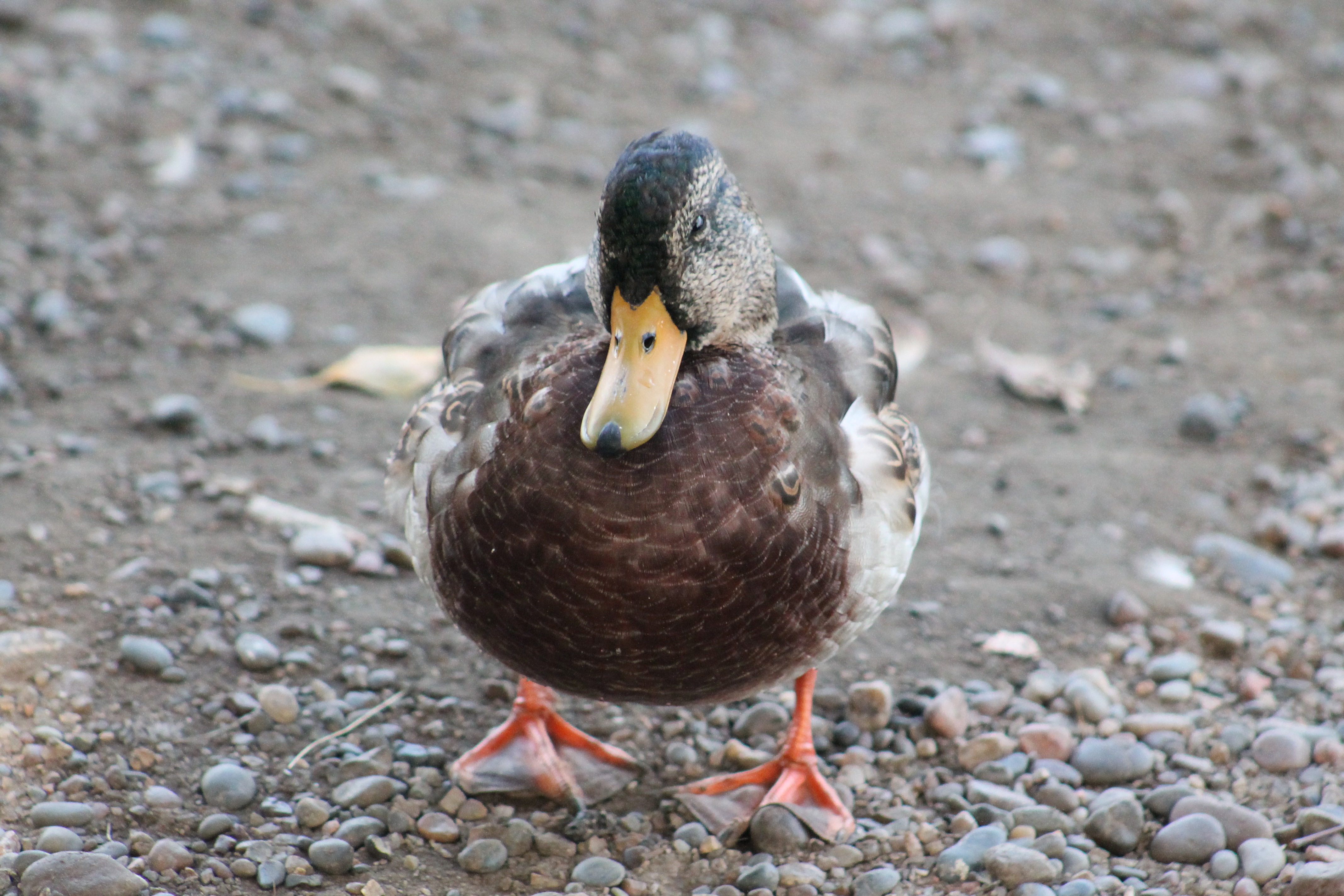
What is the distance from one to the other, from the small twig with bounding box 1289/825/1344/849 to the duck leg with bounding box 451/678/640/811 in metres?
1.56

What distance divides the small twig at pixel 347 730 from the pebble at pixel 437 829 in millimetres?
354

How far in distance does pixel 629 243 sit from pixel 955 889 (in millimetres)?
1612

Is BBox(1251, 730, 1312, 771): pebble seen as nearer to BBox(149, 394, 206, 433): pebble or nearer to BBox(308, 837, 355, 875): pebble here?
BBox(308, 837, 355, 875): pebble

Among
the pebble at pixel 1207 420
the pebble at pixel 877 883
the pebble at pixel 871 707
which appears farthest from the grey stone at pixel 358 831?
the pebble at pixel 1207 420

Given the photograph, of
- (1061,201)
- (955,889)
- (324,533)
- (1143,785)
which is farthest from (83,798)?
(1061,201)

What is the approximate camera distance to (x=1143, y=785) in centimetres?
331

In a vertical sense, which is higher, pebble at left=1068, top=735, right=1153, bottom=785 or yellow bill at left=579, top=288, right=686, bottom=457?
yellow bill at left=579, top=288, right=686, bottom=457

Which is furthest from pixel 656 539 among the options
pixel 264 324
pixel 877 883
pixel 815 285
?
pixel 815 285

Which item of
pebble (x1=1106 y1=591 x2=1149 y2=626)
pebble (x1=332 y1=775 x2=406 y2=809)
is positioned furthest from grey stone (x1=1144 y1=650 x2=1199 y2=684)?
pebble (x1=332 y1=775 x2=406 y2=809)

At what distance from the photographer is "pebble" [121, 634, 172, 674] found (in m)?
3.36

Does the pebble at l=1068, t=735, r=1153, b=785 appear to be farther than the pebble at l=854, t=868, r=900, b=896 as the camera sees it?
Yes

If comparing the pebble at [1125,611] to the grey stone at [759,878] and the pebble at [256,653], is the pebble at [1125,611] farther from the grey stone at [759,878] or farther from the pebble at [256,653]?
the pebble at [256,653]

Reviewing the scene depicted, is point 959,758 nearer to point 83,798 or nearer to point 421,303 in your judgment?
point 83,798

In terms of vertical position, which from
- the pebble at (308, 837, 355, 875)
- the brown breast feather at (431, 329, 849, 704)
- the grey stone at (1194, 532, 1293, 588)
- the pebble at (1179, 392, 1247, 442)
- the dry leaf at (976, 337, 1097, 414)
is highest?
the brown breast feather at (431, 329, 849, 704)
